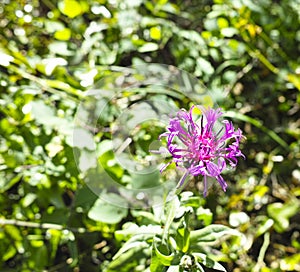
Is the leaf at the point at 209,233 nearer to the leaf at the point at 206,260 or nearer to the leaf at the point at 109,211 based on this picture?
the leaf at the point at 206,260

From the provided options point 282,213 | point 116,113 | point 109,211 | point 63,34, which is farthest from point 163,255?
point 63,34

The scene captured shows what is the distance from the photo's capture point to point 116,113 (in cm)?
140

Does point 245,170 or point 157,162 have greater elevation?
point 157,162

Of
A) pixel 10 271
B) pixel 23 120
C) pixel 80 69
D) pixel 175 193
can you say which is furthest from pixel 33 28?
pixel 175 193

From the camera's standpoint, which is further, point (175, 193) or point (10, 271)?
point (10, 271)

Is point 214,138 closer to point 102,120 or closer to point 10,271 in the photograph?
point 102,120

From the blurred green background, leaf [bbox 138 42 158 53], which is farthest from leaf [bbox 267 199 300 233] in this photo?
leaf [bbox 138 42 158 53]

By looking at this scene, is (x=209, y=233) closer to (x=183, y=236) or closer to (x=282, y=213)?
(x=183, y=236)

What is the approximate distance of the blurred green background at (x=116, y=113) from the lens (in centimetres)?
131

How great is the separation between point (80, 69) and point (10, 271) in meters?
0.57

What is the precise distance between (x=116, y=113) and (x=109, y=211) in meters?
0.28

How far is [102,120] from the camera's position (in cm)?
137

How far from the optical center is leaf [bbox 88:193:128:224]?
1.26m

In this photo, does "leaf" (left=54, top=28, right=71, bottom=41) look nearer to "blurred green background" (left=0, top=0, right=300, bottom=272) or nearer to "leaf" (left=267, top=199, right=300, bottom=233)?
"blurred green background" (left=0, top=0, right=300, bottom=272)
